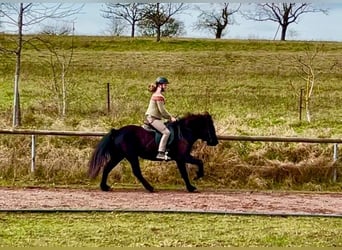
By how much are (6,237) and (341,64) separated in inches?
807

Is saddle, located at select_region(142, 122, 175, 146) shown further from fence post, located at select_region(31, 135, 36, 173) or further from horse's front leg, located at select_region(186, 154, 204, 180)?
fence post, located at select_region(31, 135, 36, 173)

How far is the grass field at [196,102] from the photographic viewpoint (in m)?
9.24

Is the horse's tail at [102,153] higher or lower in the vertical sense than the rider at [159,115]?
lower

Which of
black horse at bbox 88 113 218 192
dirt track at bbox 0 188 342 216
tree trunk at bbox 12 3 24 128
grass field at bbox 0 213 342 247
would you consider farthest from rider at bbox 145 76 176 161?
tree trunk at bbox 12 3 24 128

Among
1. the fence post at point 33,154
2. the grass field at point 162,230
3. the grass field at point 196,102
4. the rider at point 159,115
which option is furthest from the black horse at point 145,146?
the grass field at point 162,230

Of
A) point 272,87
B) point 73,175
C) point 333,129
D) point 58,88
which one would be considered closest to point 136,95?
point 58,88

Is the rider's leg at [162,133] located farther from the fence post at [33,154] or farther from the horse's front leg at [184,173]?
the fence post at [33,154]

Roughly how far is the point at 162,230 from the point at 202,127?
280 centimetres

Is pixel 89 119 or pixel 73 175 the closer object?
pixel 73 175

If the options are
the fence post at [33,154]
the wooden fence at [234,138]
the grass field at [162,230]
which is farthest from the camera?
the fence post at [33,154]

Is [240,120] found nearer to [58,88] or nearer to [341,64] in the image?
[58,88]

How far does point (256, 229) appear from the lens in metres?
6.06

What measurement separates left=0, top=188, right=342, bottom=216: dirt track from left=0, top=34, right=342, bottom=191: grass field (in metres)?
0.75

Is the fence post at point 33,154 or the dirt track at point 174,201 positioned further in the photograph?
the fence post at point 33,154
